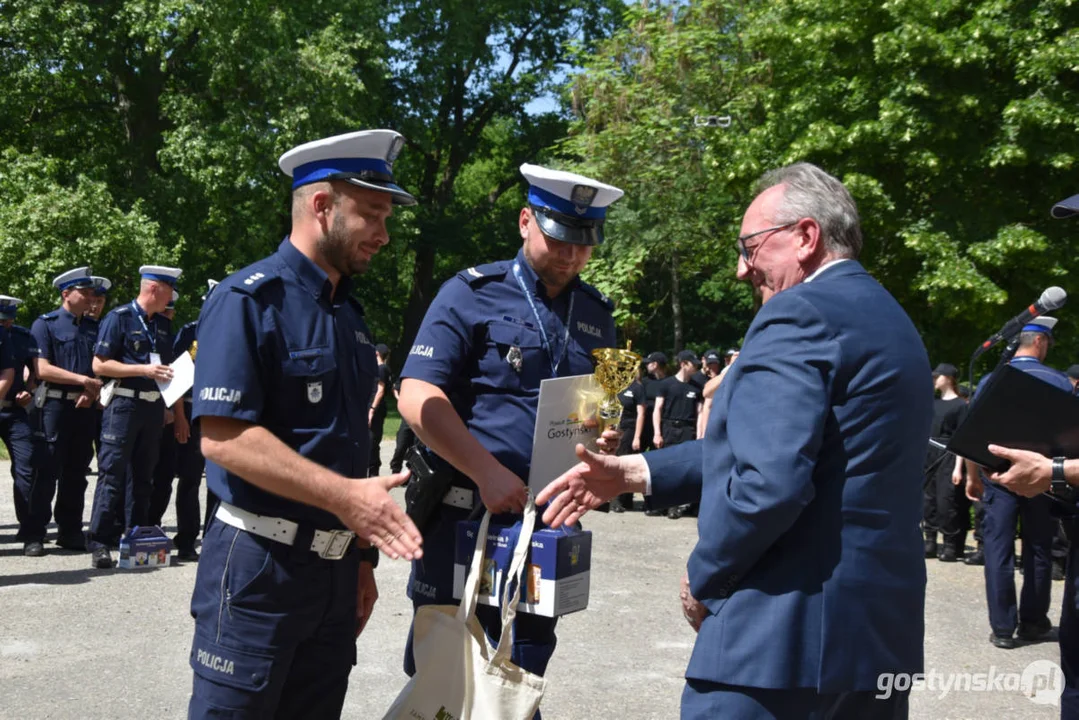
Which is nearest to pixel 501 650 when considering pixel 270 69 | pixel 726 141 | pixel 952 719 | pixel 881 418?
pixel 881 418

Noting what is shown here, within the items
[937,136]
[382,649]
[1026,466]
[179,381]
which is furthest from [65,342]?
[937,136]

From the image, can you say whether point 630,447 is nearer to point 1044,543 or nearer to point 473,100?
point 1044,543

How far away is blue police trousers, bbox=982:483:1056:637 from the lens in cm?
790

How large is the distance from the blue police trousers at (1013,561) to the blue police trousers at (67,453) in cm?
781

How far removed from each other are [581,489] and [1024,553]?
5.73 metres

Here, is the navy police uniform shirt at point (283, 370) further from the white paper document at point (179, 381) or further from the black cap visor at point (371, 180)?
the white paper document at point (179, 381)

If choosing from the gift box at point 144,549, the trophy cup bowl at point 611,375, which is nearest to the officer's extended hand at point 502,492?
the trophy cup bowl at point 611,375

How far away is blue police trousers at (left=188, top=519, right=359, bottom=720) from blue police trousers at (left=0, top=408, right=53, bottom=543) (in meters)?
7.36

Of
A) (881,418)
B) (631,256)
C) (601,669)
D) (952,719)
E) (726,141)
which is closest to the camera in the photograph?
(881,418)

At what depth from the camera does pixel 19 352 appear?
9797mm

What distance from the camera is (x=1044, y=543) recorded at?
26.2 ft

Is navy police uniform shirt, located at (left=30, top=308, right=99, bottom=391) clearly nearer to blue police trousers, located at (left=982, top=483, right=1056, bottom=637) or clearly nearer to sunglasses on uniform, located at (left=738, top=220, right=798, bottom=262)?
blue police trousers, located at (left=982, top=483, right=1056, bottom=637)

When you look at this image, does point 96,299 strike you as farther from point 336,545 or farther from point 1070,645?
point 1070,645

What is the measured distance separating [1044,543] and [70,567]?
25.4 ft
